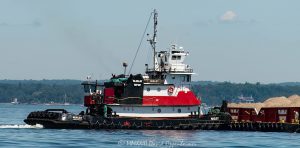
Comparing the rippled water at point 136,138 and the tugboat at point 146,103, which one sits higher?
the tugboat at point 146,103

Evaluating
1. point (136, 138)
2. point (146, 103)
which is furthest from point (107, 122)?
point (136, 138)

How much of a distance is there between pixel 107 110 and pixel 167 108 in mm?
5675

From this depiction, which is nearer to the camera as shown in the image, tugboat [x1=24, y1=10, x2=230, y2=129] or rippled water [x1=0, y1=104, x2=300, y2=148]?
rippled water [x1=0, y1=104, x2=300, y2=148]

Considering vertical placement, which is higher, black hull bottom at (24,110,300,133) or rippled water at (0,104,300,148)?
black hull bottom at (24,110,300,133)

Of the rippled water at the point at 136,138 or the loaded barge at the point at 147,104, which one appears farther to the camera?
the loaded barge at the point at 147,104

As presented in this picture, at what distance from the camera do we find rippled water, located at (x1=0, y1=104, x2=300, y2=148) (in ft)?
189

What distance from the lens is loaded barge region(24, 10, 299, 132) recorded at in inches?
2788

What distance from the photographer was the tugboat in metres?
70.8

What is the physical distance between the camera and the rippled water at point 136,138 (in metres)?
57.5

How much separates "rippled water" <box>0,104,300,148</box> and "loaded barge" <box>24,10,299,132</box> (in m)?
1.58

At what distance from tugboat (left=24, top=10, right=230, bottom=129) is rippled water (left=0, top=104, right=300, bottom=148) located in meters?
1.57

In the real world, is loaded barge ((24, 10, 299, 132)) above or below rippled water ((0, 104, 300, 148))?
above

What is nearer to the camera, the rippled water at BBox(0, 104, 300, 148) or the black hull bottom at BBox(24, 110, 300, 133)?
the rippled water at BBox(0, 104, 300, 148)

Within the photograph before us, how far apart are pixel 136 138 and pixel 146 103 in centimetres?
985
